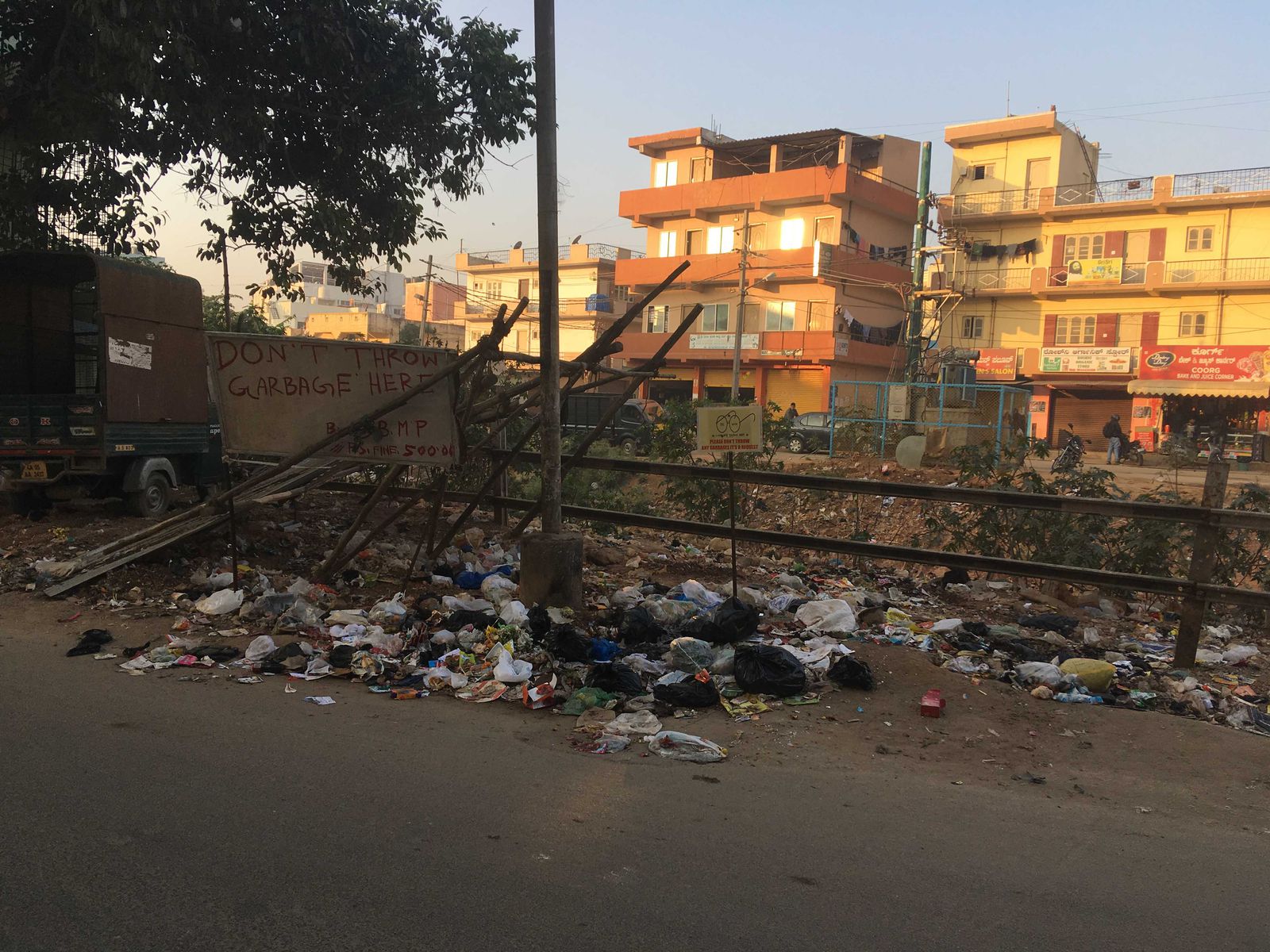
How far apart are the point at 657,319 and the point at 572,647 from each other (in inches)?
1856

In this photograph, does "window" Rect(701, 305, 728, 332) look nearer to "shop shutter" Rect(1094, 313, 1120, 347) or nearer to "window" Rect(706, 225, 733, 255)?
"window" Rect(706, 225, 733, 255)

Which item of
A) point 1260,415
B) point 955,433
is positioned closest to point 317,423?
point 955,433

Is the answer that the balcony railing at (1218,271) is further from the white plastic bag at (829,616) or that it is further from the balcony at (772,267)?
the white plastic bag at (829,616)

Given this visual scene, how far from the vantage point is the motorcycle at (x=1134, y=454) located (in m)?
35.3

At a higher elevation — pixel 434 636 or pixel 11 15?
pixel 11 15

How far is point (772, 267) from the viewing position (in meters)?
46.8

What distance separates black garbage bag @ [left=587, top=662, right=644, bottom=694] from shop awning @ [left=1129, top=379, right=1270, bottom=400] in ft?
133

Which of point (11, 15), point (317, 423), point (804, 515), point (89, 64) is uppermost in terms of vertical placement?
point (11, 15)

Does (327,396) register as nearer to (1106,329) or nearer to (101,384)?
(101,384)

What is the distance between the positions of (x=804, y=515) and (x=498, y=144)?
6.97 meters

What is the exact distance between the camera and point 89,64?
9719 millimetres

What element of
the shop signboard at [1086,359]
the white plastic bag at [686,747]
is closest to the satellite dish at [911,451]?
the white plastic bag at [686,747]

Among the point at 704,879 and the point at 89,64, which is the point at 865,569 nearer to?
the point at 704,879

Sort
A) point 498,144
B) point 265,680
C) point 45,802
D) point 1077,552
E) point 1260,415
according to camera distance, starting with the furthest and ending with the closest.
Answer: point 1260,415 < point 498,144 < point 1077,552 < point 265,680 < point 45,802
